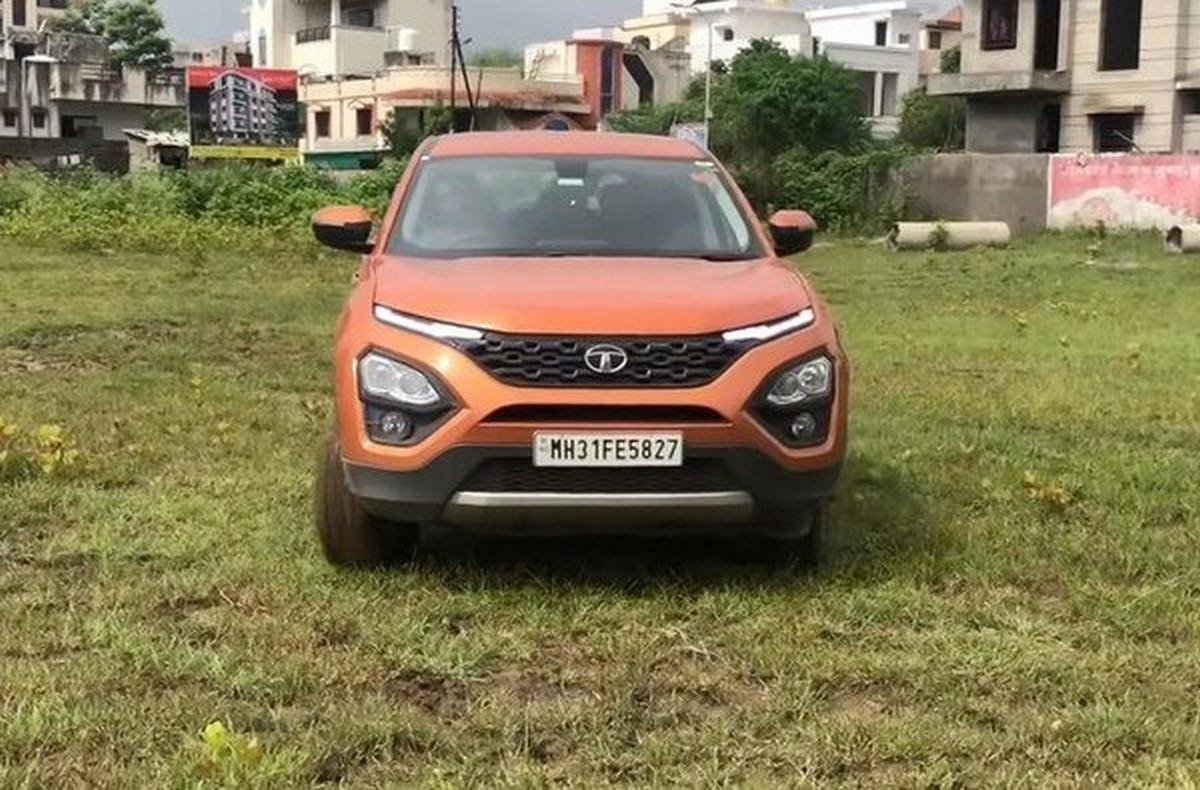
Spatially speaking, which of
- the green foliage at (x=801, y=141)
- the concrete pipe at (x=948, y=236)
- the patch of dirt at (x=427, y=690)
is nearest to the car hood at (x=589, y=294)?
the patch of dirt at (x=427, y=690)

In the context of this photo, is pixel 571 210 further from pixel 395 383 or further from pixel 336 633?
pixel 336 633

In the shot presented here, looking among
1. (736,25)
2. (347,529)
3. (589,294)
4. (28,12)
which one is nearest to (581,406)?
(589,294)

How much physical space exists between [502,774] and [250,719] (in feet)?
2.35

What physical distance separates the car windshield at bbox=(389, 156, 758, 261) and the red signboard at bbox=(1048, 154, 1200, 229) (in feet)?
75.3

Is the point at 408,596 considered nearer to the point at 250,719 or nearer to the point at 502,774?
the point at 250,719

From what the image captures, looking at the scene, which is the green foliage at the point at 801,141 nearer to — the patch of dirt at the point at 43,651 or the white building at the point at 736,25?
the white building at the point at 736,25

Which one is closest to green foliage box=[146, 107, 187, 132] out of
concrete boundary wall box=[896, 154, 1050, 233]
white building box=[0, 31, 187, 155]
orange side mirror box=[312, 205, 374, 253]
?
white building box=[0, 31, 187, 155]

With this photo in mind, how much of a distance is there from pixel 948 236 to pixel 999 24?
54.5 feet

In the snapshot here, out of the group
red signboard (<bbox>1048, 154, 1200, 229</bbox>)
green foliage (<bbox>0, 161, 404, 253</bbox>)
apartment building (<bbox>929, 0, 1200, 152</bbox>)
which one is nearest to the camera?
green foliage (<bbox>0, 161, 404, 253</bbox>)

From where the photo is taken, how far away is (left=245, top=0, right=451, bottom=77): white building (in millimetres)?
70188

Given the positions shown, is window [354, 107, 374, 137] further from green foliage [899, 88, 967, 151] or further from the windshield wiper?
the windshield wiper

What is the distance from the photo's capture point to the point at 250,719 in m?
3.82

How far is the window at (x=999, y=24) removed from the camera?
127 ft

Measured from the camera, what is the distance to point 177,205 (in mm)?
28578
